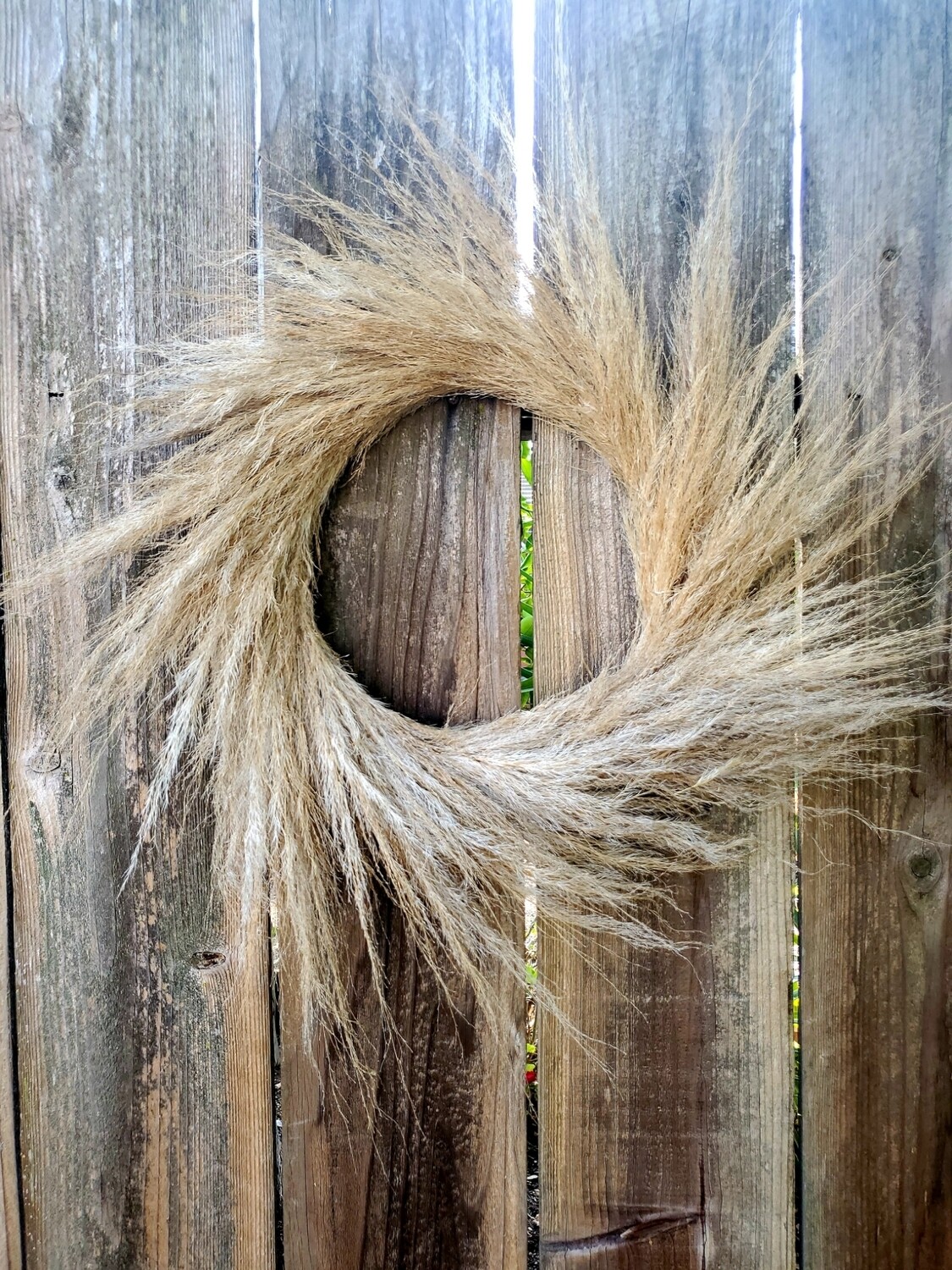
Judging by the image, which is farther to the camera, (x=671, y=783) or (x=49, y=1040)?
(x=49, y=1040)

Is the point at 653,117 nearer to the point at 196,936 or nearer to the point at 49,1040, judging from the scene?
the point at 196,936

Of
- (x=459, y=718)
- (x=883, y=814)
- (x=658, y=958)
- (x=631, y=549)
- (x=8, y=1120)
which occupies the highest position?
(x=631, y=549)

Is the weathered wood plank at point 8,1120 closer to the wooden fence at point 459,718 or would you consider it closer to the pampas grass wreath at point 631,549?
the wooden fence at point 459,718

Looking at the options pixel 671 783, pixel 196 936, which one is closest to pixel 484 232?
pixel 671 783

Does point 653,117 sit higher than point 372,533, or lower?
higher

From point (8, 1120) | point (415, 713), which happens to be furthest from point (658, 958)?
point (8, 1120)

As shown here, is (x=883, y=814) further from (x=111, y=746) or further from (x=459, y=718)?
(x=111, y=746)

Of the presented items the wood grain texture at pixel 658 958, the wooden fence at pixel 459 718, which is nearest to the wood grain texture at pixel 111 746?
the wooden fence at pixel 459 718

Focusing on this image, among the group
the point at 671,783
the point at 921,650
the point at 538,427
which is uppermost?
the point at 538,427
